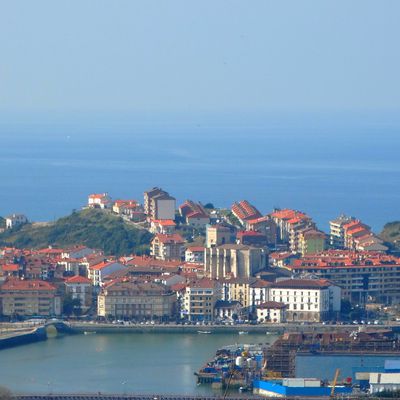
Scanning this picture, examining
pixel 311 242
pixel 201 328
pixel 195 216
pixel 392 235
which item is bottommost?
pixel 201 328

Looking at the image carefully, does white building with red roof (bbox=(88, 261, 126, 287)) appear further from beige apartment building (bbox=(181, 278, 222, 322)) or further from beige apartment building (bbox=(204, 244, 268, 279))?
beige apartment building (bbox=(181, 278, 222, 322))

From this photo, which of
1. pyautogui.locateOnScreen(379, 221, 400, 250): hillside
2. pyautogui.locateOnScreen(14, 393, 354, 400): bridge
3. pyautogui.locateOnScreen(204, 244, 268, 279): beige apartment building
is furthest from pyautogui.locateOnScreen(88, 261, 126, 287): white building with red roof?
pyautogui.locateOnScreen(14, 393, 354, 400): bridge

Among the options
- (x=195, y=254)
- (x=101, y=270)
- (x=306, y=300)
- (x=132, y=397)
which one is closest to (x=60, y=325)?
(x=101, y=270)

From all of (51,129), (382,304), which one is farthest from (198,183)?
(51,129)

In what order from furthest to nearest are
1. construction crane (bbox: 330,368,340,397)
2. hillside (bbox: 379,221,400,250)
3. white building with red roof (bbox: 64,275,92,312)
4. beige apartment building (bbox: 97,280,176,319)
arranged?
hillside (bbox: 379,221,400,250) → white building with red roof (bbox: 64,275,92,312) → beige apartment building (bbox: 97,280,176,319) → construction crane (bbox: 330,368,340,397)

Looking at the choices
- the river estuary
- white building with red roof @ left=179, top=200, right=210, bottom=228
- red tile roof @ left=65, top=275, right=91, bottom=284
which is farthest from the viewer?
white building with red roof @ left=179, top=200, right=210, bottom=228

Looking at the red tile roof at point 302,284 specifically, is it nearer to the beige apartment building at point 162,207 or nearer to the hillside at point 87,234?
the hillside at point 87,234

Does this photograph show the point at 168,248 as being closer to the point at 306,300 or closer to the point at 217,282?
the point at 217,282
